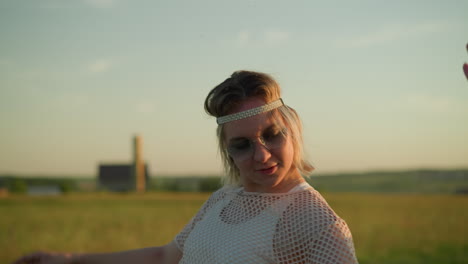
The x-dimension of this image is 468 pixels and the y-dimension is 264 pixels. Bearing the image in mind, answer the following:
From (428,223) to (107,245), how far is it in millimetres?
10172

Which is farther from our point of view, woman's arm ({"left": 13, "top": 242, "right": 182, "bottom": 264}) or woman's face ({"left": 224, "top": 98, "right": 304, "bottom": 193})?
woman's arm ({"left": 13, "top": 242, "right": 182, "bottom": 264})

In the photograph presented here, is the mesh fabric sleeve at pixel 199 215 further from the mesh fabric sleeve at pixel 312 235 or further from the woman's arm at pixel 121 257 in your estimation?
the mesh fabric sleeve at pixel 312 235

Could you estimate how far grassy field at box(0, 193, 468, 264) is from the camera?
37.0 ft

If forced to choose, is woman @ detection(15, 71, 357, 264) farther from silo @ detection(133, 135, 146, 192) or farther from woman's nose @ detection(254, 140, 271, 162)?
silo @ detection(133, 135, 146, 192)

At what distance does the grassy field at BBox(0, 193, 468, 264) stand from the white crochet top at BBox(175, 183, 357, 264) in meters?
8.76

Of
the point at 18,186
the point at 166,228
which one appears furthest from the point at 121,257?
the point at 18,186

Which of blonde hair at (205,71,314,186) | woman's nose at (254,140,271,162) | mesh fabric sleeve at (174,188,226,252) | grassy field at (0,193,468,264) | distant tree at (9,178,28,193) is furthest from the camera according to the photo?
distant tree at (9,178,28,193)

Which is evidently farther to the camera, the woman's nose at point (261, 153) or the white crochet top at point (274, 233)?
the woman's nose at point (261, 153)

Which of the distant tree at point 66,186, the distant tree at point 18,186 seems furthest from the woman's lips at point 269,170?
the distant tree at point 66,186

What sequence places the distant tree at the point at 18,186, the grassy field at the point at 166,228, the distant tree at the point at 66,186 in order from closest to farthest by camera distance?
1. the grassy field at the point at 166,228
2. the distant tree at the point at 18,186
3. the distant tree at the point at 66,186

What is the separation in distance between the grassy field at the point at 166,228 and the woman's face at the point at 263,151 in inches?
346

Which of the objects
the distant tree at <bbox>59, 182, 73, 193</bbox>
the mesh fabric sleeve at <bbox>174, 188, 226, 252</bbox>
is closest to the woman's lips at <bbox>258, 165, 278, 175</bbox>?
the mesh fabric sleeve at <bbox>174, 188, 226, 252</bbox>

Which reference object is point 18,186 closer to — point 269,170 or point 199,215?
point 199,215

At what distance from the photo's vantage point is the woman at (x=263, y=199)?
181cm
